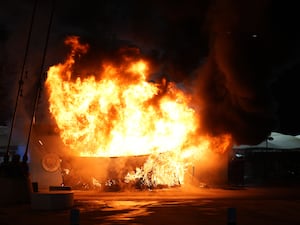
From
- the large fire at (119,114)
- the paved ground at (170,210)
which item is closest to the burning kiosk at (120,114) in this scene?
the large fire at (119,114)

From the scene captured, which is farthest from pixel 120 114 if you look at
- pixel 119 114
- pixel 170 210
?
pixel 170 210

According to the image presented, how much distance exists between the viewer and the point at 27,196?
19391 millimetres

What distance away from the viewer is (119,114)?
1065 inches

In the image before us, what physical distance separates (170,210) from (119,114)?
1080 centimetres

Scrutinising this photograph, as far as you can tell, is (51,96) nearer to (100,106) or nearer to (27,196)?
(100,106)

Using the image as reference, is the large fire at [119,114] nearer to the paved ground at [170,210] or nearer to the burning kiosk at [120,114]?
the burning kiosk at [120,114]

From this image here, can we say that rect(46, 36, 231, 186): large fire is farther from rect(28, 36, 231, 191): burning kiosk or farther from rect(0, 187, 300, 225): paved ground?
rect(0, 187, 300, 225): paved ground

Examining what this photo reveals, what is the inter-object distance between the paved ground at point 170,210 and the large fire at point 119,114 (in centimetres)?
387

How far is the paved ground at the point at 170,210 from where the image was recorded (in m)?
14.5

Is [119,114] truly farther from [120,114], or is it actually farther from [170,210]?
[170,210]

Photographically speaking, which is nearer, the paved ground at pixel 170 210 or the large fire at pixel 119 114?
the paved ground at pixel 170 210

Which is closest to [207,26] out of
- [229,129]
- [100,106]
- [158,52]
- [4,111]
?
[158,52]

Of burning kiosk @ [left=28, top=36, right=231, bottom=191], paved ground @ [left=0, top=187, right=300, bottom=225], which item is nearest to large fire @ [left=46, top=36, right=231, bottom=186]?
burning kiosk @ [left=28, top=36, right=231, bottom=191]

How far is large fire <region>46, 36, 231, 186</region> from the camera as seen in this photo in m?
27.0
